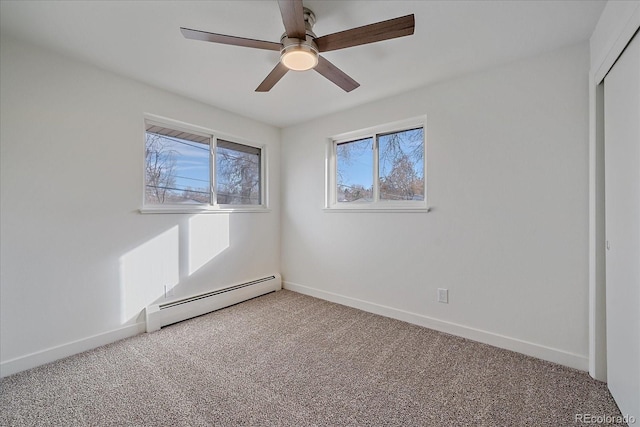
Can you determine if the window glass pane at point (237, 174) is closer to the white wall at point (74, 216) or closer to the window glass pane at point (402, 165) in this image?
the white wall at point (74, 216)

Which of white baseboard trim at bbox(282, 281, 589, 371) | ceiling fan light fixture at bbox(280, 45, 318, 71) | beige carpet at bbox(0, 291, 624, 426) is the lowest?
beige carpet at bbox(0, 291, 624, 426)

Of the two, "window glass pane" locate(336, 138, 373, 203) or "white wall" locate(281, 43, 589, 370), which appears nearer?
"white wall" locate(281, 43, 589, 370)

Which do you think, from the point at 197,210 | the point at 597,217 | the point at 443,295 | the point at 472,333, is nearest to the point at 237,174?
the point at 197,210

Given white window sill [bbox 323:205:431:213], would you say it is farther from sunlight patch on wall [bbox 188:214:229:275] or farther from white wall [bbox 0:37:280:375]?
white wall [bbox 0:37:280:375]

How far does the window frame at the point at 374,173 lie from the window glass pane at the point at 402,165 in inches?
1.7

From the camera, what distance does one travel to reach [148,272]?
8.34ft

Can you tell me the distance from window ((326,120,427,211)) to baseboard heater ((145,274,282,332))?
138 centimetres

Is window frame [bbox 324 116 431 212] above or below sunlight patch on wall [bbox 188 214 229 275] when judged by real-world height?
above

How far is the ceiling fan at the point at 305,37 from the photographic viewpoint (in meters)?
1.37

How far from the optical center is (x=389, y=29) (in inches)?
55.9

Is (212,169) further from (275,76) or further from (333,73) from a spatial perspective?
(333,73)

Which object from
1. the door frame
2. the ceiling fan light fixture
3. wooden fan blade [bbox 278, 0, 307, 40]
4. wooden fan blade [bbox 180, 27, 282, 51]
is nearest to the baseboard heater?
wooden fan blade [bbox 180, 27, 282, 51]

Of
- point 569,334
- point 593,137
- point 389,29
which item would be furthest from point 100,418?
point 593,137

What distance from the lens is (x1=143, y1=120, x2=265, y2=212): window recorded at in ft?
8.84
